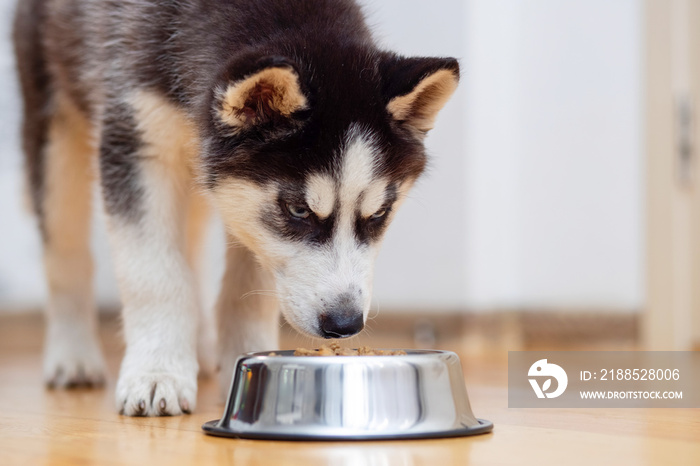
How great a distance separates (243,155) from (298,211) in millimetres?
217

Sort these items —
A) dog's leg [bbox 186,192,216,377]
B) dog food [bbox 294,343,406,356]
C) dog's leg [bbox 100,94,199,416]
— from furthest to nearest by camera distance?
dog's leg [bbox 186,192,216,377] < dog's leg [bbox 100,94,199,416] < dog food [bbox 294,343,406,356]

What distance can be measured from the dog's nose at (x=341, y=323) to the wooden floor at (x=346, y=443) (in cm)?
39

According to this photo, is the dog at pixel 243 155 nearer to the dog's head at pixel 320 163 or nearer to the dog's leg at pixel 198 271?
the dog's head at pixel 320 163

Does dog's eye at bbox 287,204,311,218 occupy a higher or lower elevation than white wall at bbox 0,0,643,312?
lower

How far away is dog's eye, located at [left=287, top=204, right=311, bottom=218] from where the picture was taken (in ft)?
7.49

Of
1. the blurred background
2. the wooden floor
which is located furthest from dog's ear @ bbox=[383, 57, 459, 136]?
the blurred background

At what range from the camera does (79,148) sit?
3457mm

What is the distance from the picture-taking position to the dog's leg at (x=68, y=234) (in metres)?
3.34

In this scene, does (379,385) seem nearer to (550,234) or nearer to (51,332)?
(51,332)

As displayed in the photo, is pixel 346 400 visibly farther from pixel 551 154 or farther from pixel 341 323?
pixel 551 154

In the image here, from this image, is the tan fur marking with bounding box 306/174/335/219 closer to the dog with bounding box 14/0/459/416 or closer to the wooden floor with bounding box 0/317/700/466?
the dog with bounding box 14/0/459/416

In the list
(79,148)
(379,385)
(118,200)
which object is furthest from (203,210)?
(379,385)

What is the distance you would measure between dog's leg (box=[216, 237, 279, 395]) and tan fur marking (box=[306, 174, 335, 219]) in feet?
1.79

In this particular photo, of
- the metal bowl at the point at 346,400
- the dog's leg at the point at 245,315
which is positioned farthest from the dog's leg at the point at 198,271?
the metal bowl at the point at 346,400
